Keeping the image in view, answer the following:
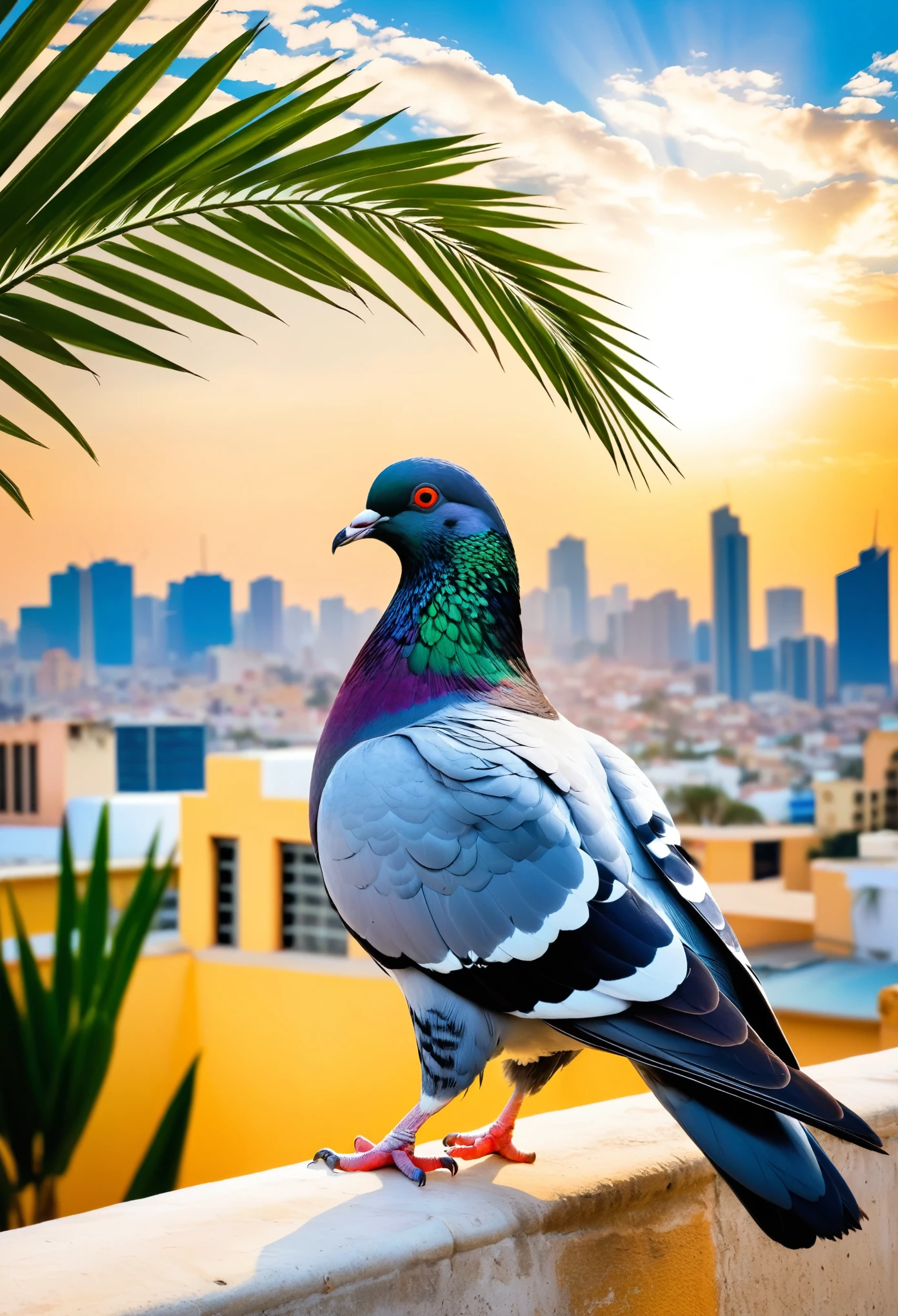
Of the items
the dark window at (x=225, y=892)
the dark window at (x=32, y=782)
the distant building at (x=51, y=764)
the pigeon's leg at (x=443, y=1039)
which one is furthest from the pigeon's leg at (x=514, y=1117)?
the dark window at (x=32, y=782)

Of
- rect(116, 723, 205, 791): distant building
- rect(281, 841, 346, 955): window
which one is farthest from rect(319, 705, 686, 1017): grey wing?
rect(116, 723, 205, 791): distant building

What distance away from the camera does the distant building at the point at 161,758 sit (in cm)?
1249

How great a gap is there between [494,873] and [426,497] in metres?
0.49

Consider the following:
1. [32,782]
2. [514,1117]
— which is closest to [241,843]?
[32,782]

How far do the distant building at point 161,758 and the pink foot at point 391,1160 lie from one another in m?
10.7

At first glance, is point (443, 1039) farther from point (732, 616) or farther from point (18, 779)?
point (18, 779)

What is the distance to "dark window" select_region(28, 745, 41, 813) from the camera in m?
12.3

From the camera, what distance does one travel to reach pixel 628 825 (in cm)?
137

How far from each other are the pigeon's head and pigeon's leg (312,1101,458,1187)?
0.67 m

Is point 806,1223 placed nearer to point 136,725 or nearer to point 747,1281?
point 747,1281

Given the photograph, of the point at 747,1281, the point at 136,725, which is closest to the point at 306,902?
the point at 136,725

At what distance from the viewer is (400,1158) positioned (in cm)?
141

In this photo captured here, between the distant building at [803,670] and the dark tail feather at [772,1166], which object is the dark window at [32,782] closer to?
the distant building at [803,670]

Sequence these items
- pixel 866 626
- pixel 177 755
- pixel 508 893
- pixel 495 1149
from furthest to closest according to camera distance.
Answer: pixel 177 755 < pixel 866 626 < pixel 495 1149 < pixel 508 893
